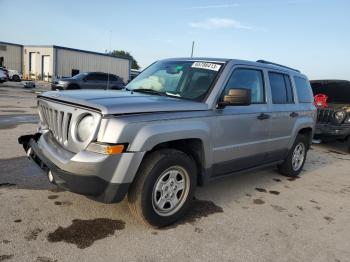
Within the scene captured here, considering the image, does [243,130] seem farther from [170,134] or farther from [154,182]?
[154,182]

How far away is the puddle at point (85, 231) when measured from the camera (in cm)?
332

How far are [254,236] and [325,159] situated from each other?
205 inches

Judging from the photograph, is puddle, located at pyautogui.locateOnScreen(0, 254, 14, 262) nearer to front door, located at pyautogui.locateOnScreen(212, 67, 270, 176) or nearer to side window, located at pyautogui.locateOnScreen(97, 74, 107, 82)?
front door, located at pyautogui.locateOnScreen(212, 67, 270, 176)

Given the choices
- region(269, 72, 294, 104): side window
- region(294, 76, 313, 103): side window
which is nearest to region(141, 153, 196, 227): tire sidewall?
region(269, 72, 294, 104): side window

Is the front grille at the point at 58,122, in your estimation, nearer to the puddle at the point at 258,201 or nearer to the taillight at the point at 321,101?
the puddle at the point at 258,201

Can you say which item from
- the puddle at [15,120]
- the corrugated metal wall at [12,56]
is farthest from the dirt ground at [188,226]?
the corrugated metal wall at [12,56]

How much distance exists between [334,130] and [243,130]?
5.20 metres

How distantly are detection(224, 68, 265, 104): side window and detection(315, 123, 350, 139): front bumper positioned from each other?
4.60 m

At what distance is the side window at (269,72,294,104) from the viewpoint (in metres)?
5.26

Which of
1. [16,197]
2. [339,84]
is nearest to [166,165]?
[16,197]

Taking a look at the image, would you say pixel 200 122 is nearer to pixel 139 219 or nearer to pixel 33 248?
pixel 139 219

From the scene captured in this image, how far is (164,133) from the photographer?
11.4 ft

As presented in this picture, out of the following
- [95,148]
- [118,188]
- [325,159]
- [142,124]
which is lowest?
[325,159]

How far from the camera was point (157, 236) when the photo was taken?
356cm
